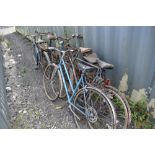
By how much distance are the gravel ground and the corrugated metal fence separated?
3.55 ft

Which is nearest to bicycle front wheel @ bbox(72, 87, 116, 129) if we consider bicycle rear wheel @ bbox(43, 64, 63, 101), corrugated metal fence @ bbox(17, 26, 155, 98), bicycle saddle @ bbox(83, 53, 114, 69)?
bicycle saddle @ bbox(83, 53, 114, 69)

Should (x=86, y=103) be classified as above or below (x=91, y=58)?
below

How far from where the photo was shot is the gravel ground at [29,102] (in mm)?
2678

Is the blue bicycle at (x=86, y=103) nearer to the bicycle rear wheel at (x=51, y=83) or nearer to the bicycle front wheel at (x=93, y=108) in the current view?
the bicycle front wheel at (x=93, y=108)

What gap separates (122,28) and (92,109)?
1.17 m

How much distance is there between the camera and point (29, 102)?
10.3 feet

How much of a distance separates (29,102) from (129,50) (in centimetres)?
201

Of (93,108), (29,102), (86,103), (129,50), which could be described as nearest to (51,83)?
(29,102)

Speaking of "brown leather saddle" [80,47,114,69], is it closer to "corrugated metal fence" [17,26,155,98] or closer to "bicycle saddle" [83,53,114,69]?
"bicycle saddle" [83,53,114,69]

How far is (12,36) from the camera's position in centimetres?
783

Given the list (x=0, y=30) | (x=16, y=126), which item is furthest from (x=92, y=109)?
(x=0, y=30)

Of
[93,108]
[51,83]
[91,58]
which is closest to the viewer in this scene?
[93,108]

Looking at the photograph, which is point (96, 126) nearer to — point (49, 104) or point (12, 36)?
point (49, 104)

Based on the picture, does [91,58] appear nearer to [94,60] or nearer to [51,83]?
[94,60]
